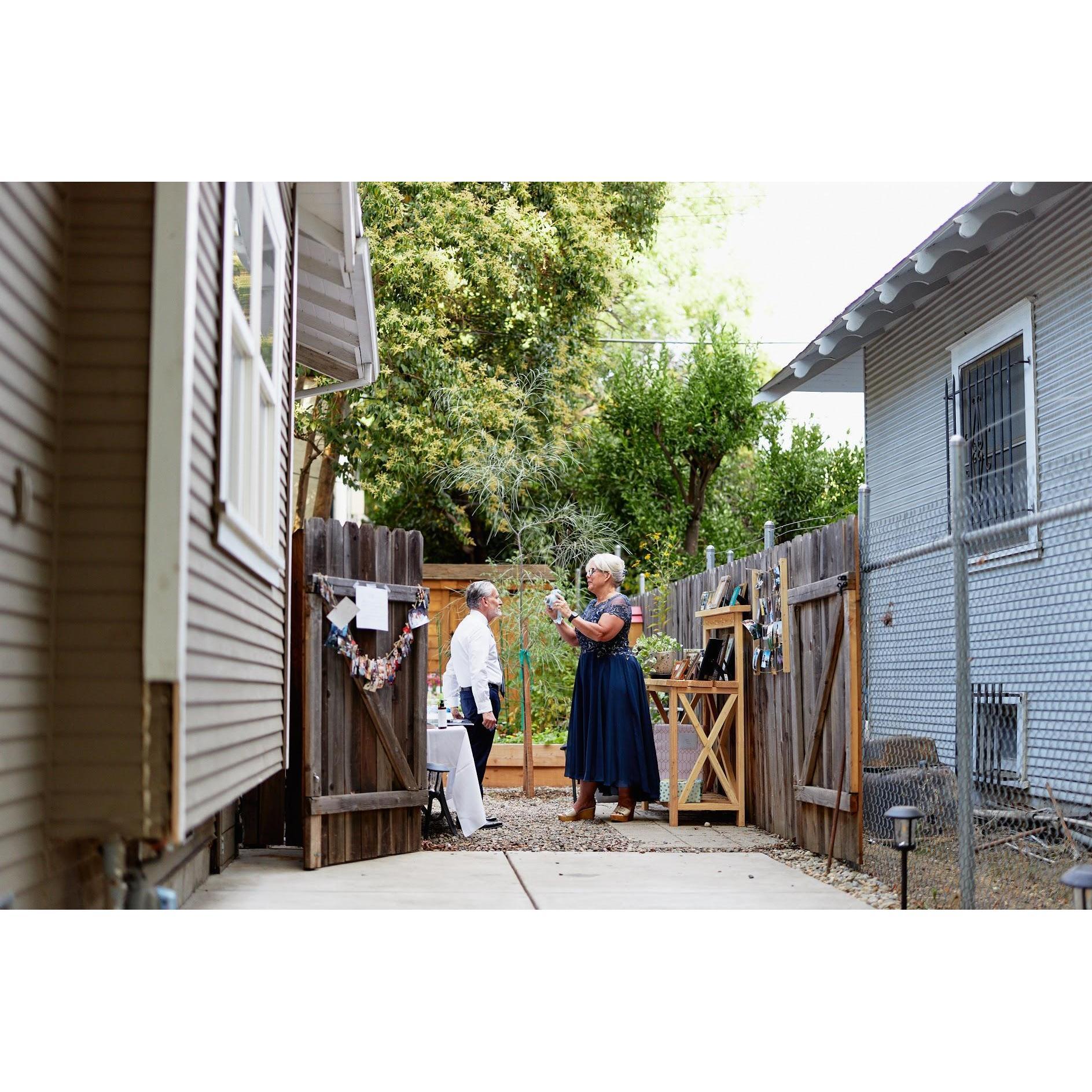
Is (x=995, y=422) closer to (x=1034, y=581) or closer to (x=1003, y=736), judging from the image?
(x=1034, y=581)

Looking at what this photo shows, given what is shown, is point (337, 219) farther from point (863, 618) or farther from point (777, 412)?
point (777, 412)

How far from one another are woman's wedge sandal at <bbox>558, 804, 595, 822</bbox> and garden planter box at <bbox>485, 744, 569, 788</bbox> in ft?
8.67

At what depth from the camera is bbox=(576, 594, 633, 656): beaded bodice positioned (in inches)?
366

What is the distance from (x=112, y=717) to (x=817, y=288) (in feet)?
97.9

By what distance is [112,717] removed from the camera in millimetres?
3445

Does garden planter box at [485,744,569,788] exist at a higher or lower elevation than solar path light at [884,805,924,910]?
lower

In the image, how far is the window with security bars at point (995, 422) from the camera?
8.34 metres

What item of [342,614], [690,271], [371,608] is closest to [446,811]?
[371,608]

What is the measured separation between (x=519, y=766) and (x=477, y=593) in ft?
10.8

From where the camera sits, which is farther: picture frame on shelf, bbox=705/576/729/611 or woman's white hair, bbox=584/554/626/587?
A: woman's white hair, bbox=584/554/626/587

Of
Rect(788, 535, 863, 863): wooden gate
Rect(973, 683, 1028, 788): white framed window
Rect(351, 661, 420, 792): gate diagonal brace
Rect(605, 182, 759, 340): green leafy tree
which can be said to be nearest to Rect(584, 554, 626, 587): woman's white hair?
Rect(788, 535, 863, 863): wooden gate

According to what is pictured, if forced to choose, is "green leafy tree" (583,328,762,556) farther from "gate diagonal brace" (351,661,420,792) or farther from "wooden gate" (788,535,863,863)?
"gate diagonal brace" (351,661,420,792)

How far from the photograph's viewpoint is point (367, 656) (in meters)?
7.61

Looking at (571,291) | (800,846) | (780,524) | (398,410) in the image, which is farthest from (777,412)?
(800,846)
